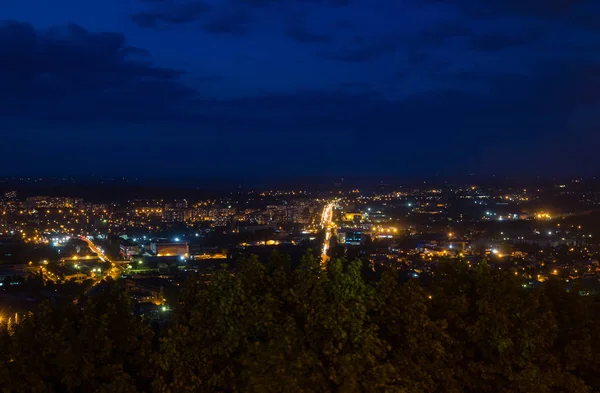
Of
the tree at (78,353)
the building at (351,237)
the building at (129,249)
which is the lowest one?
the building at (129,249)

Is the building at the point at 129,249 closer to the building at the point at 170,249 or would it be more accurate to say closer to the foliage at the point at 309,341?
the building at the point at 170,249

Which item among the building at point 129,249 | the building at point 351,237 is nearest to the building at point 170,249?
the building at point 129,249

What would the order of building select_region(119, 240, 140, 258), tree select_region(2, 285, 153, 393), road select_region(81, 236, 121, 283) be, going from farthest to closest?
building select_region(119, 240, 140, 258) < road select_region(81, 236, 121, 283) < tree select_region(2, 285, 153, 393)

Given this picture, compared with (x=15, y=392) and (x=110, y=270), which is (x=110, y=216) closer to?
(x=110, y=270)

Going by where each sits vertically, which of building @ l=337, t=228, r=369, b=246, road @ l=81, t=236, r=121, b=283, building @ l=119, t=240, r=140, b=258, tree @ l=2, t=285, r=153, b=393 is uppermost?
tree @ l=2, t=285, r=153, b=393

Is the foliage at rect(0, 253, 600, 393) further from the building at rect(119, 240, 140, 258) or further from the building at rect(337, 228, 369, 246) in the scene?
the building at rect(119, 240, 140, 258)

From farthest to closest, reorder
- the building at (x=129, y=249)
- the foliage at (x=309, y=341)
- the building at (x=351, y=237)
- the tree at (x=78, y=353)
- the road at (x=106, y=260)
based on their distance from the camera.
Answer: the building at (x=351, y=237)
the building at (x=129, y=249)
the road at (x=106, y=260)
the tree at (x=78, y=353)
the foliage at (x=309, y=341)

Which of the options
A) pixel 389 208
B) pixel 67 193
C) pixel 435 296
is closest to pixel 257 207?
pixel 389 208

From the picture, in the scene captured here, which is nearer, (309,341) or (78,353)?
(309,341)

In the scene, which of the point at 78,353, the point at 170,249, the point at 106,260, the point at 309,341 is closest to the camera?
the point at 309,341

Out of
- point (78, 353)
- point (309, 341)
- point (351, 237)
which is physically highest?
point (309, 341)

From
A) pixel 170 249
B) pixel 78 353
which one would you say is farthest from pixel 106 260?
pixel 78 353

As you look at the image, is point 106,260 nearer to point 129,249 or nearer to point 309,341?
point 129,249

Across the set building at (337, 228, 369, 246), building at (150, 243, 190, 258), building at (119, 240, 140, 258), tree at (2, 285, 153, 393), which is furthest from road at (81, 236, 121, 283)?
tree at (2, 285, 153, 393)
